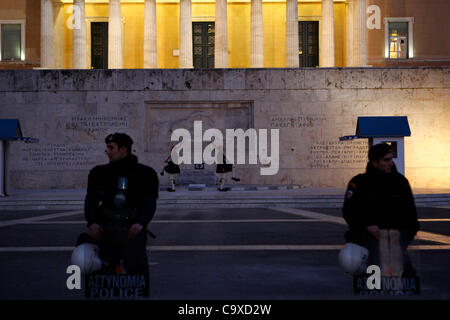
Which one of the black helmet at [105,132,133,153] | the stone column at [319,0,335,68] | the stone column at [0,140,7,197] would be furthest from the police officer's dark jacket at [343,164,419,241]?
the stone column at [319,0,335,68]

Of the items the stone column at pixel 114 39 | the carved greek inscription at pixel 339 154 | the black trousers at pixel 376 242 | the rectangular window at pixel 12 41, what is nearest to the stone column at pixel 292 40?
the carved greek inscription at pixel 339 154

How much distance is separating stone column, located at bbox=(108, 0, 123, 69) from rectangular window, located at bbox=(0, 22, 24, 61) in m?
9.83

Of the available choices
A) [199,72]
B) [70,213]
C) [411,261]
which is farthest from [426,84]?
[411,261]

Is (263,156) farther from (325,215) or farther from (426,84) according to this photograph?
(325,215)

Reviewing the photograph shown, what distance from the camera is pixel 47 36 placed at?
36.5m

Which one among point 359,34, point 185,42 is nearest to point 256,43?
point 185,42

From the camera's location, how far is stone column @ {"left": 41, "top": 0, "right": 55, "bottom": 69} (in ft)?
119

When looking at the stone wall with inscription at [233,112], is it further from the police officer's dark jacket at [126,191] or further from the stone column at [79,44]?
the police officer's dark jacket at [126,191]

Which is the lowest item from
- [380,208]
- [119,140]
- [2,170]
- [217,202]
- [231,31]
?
[217,202]

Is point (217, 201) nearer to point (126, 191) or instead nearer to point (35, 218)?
point (35, 218)

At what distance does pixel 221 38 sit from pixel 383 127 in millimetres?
15314

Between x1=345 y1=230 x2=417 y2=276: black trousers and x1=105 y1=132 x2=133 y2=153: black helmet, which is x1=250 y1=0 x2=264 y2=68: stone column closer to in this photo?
x1=105 y1=132 x2=133 y2=153: black helmet

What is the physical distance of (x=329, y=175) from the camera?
27328 millimetres
